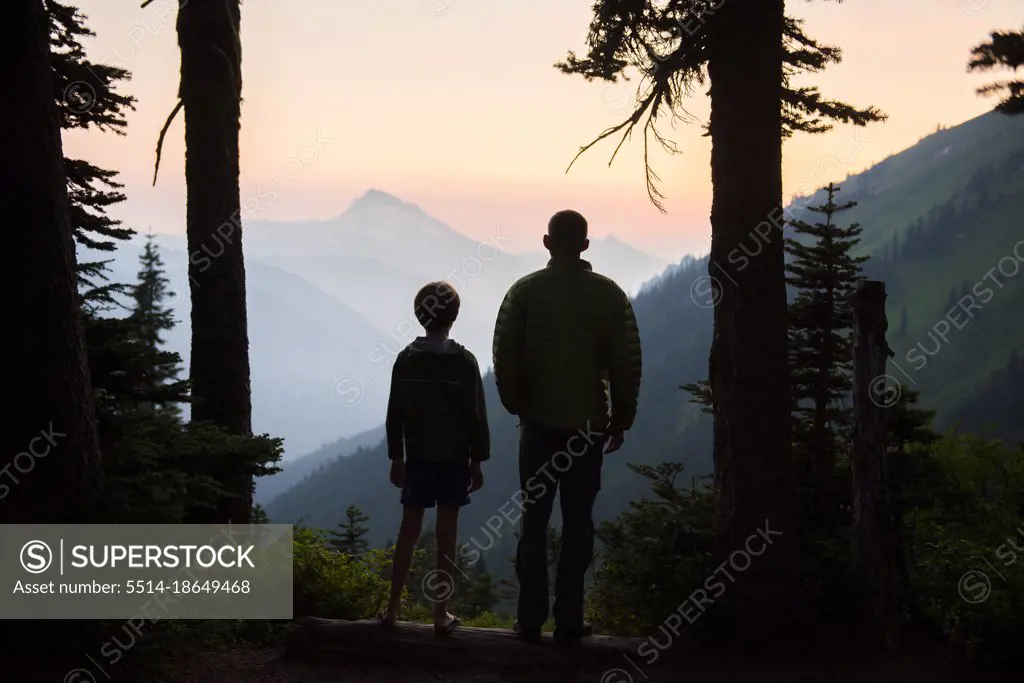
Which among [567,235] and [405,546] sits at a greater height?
[567,235]

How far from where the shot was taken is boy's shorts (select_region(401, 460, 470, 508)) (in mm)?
5934

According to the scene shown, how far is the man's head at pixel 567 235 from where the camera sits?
6.00 metres

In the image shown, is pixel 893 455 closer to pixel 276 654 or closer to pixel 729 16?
pixel 729 16

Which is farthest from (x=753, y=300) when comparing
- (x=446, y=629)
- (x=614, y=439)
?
(x=446, y=629)

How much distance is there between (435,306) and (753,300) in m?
2.56

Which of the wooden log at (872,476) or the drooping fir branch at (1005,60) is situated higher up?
the drooping fir branch at (1005,60)

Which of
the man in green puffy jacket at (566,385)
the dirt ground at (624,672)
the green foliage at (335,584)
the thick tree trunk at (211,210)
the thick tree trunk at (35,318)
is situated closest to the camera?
the thick tree trunk at (35,318)

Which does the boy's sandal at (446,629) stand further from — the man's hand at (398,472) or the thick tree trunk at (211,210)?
the thick tree trunk at (211,210)

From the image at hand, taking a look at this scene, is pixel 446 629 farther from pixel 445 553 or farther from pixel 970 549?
pixel 970 549

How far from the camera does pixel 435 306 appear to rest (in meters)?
5.86

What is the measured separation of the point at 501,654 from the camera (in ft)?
19.3

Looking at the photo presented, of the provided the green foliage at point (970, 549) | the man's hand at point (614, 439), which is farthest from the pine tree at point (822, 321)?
the man's hand at point (614, 439)

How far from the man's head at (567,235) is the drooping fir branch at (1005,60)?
119 inches

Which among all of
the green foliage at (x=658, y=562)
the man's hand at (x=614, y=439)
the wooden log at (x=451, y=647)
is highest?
the man's hand at (x=614, y=439)
